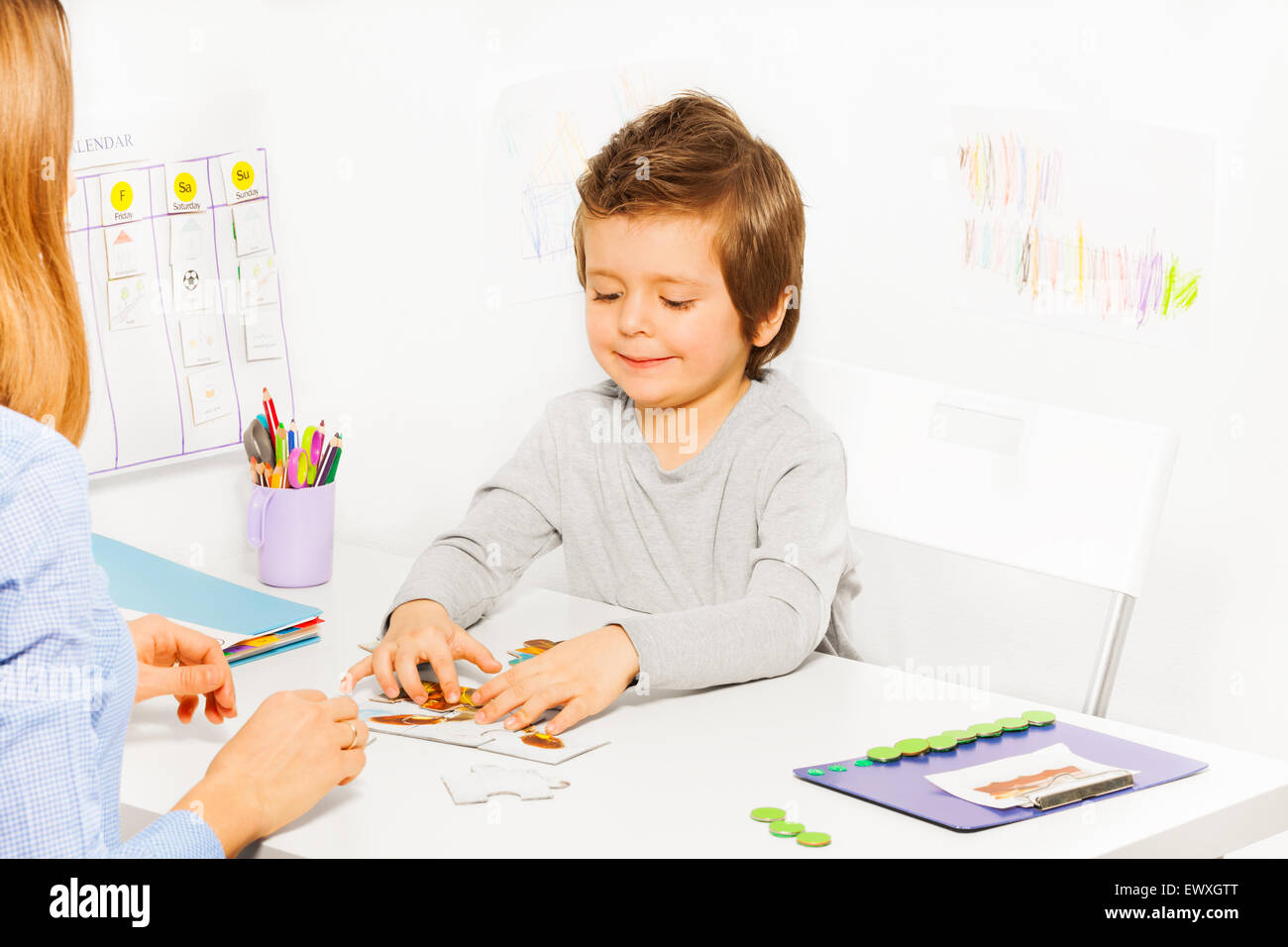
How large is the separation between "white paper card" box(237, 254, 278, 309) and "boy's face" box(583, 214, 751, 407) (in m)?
0.41

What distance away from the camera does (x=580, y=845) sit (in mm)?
773

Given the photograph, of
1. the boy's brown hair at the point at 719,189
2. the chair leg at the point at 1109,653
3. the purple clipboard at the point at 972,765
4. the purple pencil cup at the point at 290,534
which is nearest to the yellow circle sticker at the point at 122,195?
the purple pencil cup at the point at 290,534

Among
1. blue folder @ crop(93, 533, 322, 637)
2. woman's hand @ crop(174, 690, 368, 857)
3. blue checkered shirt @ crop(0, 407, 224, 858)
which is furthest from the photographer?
blue folder @ crop(93, 533, 322, 637)

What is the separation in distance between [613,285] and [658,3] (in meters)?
0.62

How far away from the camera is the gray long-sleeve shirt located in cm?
117

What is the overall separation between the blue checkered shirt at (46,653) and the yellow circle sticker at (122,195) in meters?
0.76

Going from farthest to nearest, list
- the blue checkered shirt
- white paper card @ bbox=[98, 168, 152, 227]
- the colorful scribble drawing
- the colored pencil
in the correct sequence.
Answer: the colorful scribble drawing < the colored pencil < white paper card @ bbox=[98, 168, 152, 227] < the blue checkered shirt

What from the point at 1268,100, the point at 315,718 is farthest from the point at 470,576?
the point at 1268,100

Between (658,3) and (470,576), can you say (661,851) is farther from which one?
(658,3)

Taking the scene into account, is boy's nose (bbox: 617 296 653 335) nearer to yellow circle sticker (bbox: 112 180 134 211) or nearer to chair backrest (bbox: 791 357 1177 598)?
chair backrest (bbox: 791 357 1177 598)

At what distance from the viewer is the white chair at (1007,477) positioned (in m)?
1.21

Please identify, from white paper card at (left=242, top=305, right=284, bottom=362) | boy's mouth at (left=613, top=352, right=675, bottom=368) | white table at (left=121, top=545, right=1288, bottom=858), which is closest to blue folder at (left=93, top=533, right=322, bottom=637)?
white table at (left=121, top=545, right=1288, bottom=858)

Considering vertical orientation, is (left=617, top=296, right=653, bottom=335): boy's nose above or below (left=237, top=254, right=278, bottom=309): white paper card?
below

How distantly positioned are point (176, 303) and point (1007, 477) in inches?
34.2
